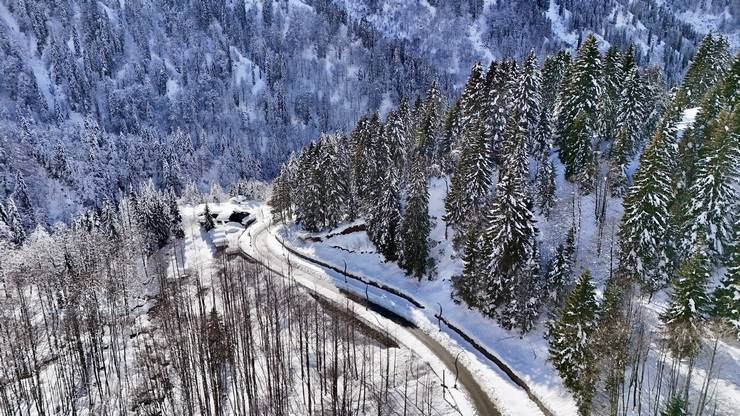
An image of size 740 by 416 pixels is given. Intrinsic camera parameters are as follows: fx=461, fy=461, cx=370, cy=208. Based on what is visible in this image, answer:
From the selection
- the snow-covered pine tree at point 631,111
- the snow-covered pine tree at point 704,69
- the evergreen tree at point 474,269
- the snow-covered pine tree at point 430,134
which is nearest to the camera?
the evergreen tree at point 474,269

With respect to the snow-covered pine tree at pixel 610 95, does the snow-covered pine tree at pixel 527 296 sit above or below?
below

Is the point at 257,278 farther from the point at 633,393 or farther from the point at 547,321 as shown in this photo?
the point at 633,393

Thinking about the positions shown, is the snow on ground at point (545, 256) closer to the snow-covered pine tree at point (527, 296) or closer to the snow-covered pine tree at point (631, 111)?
the snow-covered pine tree at point (527, 296)

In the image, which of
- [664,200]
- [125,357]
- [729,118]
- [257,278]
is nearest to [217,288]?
[257,278]

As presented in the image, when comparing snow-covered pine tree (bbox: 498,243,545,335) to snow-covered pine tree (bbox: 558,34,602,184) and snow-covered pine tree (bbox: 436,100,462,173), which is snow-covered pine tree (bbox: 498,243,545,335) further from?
snow-covered pine tree (bbox: 436,100,462,173)

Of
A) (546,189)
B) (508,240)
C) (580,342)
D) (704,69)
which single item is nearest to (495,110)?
(546,189)

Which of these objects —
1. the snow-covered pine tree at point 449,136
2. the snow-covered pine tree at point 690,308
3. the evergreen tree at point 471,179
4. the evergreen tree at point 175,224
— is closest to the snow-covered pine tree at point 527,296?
the evergreen tree at point 471,179
